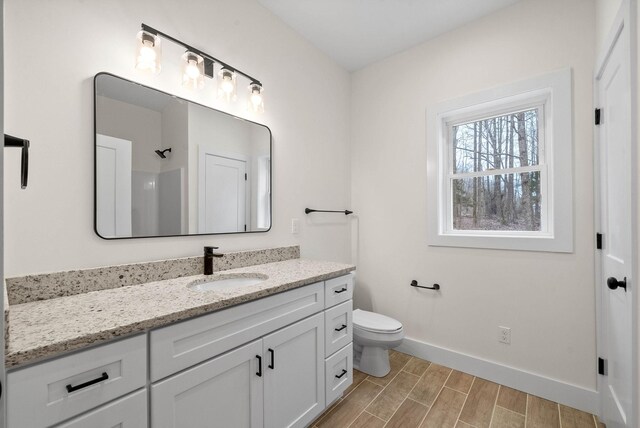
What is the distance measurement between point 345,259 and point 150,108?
1962mm

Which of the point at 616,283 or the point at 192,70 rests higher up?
the point at 192,70

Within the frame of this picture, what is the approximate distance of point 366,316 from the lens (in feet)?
7.60

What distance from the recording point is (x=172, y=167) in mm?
1554

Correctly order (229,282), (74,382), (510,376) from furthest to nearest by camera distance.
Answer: (510,376) → (229,282) → (74,382)

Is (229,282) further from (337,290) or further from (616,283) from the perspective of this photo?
(616,283)

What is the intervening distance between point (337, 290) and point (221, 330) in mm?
778

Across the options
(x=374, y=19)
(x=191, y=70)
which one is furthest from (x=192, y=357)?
(x=374, y=19)

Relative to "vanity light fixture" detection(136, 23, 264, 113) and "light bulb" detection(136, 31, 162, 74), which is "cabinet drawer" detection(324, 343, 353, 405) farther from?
"light bulb" detection(136, 31, 162, 74)

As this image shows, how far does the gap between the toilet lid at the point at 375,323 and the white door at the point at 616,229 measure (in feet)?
3.68

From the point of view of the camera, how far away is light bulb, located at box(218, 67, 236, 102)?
1.73 m

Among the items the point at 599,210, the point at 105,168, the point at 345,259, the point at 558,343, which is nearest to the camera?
the point at 105,168

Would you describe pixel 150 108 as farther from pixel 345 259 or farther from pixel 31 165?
pixel 345 259

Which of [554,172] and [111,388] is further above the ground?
[554,172]

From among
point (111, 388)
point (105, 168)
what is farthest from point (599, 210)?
point (105, 168)
